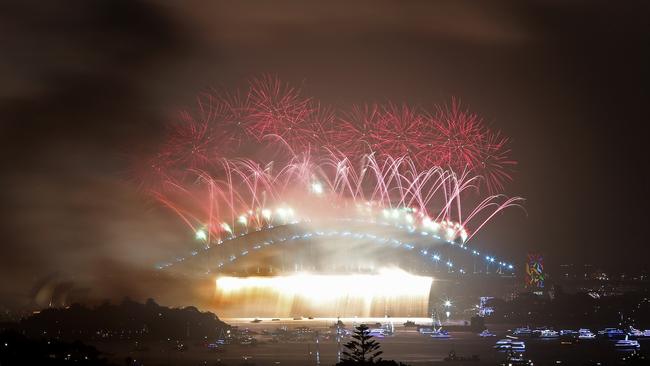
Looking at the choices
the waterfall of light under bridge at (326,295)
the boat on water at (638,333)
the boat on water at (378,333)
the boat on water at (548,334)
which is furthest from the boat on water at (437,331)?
the boat on water at (638,333)

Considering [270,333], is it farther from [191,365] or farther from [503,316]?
[503,316]

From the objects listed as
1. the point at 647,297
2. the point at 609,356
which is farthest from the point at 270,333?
the point at 647,297

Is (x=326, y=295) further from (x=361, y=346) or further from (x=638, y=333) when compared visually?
(x=361, y=346)

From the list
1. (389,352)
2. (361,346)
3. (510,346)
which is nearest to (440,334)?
(510,346)

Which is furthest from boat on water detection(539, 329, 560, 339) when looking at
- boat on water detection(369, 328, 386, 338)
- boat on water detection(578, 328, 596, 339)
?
boat on water detection(369, 328, 386, 338)

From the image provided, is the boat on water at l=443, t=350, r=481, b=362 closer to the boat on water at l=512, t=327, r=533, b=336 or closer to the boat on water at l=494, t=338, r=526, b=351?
the boat on water at l=494, t=338, r=526, b=351

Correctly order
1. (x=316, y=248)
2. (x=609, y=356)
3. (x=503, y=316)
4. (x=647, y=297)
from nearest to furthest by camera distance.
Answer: (x=609, y=356) < (x=316, y=248) < (x=503, y=316) < (x=647, y=297)

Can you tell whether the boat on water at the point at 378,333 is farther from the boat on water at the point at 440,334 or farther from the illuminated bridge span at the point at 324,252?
the illuminated bridge span at the point at 324,252
